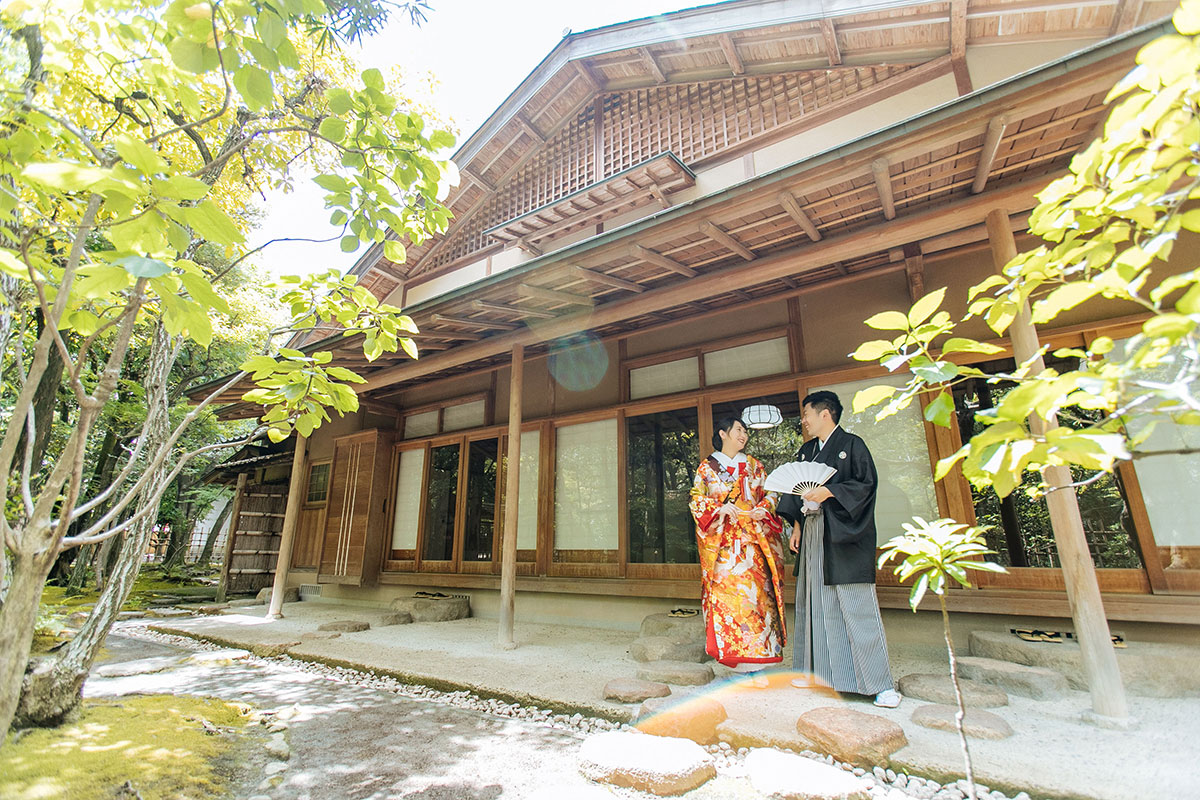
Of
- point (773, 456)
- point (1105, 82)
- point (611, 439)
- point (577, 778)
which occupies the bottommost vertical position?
point (577, 778)

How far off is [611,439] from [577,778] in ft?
12.4

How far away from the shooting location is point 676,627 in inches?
180

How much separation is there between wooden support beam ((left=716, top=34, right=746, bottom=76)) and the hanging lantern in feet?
11.9

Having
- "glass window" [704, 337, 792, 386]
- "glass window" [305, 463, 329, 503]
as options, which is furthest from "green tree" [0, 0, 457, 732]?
"glass window" [305, 463, 329, 503]

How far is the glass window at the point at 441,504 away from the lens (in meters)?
7.31

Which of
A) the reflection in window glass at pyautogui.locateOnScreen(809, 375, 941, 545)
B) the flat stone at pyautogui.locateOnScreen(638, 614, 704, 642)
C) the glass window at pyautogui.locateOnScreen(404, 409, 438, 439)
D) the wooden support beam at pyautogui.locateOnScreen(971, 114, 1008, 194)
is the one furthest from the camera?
the glass window at pyautogui.locateOnScreen(404, 409, 438, 439)

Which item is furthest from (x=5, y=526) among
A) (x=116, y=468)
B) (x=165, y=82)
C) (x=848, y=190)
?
(x=116, y=468)

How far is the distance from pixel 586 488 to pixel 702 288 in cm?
273

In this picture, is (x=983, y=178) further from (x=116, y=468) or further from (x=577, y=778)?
(x=116, y=468)

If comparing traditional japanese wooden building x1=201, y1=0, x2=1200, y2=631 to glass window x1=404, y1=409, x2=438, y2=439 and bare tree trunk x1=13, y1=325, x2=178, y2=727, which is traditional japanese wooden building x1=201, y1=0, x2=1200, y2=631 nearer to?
glass window x1=404, y1=409, x2=438, y2=439

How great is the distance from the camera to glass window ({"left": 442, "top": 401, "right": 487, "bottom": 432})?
7445mm

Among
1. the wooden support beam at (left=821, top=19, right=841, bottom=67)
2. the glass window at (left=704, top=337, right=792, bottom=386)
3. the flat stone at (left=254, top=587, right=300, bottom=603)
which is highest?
the wooden support beam at (left=821, top=19, right=841, bottom=67)

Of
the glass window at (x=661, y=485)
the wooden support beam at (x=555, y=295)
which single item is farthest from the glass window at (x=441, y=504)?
the wooden support beam at (x=555, y=295)

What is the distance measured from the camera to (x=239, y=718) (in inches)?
128
